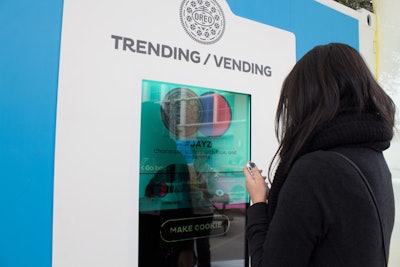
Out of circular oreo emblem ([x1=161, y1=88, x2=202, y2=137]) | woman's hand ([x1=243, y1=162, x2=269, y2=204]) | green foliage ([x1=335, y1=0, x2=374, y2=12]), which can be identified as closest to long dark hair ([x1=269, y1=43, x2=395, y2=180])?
woman's hand ([x1=243, y1=162, x2=269, y2=204])

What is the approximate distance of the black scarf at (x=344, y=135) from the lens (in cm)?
95

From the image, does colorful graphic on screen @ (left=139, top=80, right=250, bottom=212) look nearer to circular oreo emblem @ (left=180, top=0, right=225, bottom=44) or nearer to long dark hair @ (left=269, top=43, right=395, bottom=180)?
circular oreo emblem @ (left=180, top=0, right=225, bottom=44)

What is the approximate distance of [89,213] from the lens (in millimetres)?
1267

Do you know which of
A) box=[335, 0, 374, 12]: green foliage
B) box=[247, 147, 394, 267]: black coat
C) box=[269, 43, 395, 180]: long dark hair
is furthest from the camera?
box=[335, 0, 374, 12]: green foliage

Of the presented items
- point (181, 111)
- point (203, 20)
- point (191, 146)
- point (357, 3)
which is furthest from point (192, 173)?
point (357, 3)

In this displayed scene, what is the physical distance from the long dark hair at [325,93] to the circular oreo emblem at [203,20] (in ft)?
2.08

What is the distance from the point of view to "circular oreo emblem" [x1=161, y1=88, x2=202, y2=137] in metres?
1.52

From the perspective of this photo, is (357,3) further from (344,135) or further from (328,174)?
(328,174)

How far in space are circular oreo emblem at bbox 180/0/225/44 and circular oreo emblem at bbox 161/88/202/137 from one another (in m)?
0.25

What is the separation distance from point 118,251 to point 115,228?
0.09 meters

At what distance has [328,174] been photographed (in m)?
0.89

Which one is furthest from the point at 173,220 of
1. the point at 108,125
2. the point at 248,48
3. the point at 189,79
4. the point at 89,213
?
the point at 248,48

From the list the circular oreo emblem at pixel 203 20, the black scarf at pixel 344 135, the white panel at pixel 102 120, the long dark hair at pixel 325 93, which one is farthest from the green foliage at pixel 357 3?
the black scarf at pixel 344 135

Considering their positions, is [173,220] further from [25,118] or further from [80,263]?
[25,118]
